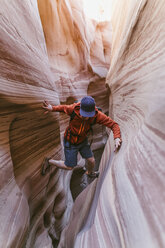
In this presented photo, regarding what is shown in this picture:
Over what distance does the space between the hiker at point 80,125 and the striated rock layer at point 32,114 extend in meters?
0.31

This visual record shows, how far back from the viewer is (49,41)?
3363 millimetres

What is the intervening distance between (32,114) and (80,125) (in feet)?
2.33

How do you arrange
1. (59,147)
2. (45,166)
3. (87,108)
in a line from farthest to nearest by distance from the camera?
(59,147) → (45,166) → (87,108)

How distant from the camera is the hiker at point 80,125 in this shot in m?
1.66

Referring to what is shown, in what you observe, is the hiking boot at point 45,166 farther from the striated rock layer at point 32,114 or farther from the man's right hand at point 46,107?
the man's right hand at point 46,107

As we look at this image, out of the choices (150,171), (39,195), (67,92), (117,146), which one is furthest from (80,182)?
(150,171)

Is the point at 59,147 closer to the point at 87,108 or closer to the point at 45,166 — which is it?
the point at 45,166

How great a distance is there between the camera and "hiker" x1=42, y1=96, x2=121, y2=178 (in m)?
1.66

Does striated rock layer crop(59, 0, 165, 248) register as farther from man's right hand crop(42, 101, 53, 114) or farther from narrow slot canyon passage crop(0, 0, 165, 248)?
man's right hand crop(42, 101, 53, 114)

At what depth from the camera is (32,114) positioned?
6.21 ft

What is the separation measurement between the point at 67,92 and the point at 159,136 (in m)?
3.08

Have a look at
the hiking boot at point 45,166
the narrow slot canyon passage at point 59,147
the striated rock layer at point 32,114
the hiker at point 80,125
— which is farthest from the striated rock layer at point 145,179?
the hiking boot at point 45,166

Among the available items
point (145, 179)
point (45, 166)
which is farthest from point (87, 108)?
point (45, 166)

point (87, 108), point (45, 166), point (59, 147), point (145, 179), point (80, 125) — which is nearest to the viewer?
point (145, 179)
